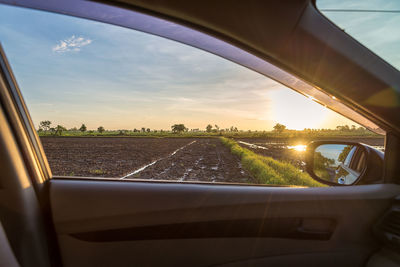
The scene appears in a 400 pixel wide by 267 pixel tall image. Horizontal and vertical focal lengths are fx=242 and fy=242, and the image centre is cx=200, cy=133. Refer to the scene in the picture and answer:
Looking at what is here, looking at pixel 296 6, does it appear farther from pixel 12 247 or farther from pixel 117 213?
pixel 12 247

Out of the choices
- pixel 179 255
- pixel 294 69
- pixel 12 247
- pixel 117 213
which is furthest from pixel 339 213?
pixel 12 247

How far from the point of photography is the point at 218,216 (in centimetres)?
158

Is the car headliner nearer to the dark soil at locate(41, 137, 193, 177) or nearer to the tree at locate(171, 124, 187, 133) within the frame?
the dark soil at locate(41, 137, 193, 177)

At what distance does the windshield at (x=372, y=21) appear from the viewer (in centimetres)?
111

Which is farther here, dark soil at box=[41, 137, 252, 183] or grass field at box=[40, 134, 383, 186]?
dark soil at box=[41, 137, 252, 183]

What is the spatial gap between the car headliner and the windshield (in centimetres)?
7

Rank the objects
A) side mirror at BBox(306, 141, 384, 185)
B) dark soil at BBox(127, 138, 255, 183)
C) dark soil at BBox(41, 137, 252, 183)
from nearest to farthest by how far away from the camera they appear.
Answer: side mirror at BBox(306, 141, 384, 185) → dark soil at BBox(41, 137, 252, 183) → dark soil at BBox(127, 138, 255, 183)

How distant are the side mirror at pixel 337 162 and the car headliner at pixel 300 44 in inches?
12.1

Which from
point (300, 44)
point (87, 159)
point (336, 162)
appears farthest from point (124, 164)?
point (300, 44)

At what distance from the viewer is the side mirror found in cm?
147

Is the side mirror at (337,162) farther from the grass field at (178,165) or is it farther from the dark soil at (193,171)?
the dark soil at (193,171)

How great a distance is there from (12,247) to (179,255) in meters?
0.94

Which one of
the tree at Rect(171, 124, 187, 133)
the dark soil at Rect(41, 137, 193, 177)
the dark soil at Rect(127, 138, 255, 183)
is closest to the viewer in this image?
the dark soil at Rect(41, 137, 193, 177)

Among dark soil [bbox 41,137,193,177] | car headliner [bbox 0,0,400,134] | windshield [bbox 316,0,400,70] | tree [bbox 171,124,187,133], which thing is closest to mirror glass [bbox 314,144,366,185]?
car headliner [bbox 0,0,400,134]
